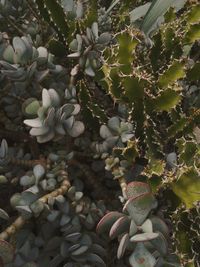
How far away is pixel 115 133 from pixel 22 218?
0.23 metres

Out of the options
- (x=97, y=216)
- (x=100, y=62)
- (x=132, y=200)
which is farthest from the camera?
(x=100, y=62)

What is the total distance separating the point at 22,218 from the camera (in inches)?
31.5

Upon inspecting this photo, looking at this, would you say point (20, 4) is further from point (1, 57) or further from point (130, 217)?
point (130, 217)

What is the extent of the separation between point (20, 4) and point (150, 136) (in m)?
0.38

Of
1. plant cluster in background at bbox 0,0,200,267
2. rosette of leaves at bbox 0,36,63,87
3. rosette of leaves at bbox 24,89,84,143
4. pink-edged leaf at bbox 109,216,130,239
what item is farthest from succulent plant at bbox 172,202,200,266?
rosette of leaves at bbox 0,36,63,87

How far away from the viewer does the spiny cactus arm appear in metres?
0.78

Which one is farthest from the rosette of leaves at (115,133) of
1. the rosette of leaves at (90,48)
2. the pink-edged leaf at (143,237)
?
the pink-edged leaf at (143,237)

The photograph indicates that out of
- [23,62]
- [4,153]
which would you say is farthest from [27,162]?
[23,62]

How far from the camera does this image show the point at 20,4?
1021mm

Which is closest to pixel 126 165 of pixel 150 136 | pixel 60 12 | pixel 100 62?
pixel 150 136

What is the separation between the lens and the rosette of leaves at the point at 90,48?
37.0 inches

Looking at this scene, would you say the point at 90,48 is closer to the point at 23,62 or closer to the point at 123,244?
the point at 23,62

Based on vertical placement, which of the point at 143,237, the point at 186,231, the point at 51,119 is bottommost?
the point at 186,231

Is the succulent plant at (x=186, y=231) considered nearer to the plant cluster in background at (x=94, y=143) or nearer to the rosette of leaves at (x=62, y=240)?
the plant cluster in background at (x=94, y=143)
